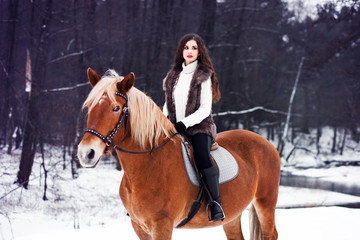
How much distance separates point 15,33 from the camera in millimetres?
8297

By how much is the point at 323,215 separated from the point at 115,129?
5.88 m

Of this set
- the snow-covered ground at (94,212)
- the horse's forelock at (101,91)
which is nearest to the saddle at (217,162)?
the horse's forelock at (101,91)

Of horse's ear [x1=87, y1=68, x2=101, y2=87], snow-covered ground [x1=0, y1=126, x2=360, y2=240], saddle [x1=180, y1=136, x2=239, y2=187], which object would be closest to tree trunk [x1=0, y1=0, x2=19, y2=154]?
snow-covered ground [x1=0, y1=126, x2=360, y2=240]

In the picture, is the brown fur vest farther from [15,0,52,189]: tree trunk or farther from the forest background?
[15,0,52,189]: tree trunk

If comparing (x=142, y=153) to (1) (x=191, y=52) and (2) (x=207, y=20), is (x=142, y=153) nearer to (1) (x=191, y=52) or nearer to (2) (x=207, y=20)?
(1) (x=191, y=52)

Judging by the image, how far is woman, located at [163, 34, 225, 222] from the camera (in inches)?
105

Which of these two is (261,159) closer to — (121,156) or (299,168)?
(121,156)

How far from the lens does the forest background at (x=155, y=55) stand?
817 centimetres

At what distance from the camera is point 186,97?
2867 mm

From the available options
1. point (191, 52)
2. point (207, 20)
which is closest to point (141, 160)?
point (191, 52)

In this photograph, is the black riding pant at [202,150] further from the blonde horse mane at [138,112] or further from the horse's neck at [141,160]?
the blonde horse mane at [138,112]

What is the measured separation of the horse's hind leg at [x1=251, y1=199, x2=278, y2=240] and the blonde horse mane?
1761mm

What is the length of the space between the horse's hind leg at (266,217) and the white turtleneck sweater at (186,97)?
4.89 ft

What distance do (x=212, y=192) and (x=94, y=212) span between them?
5631 mm
